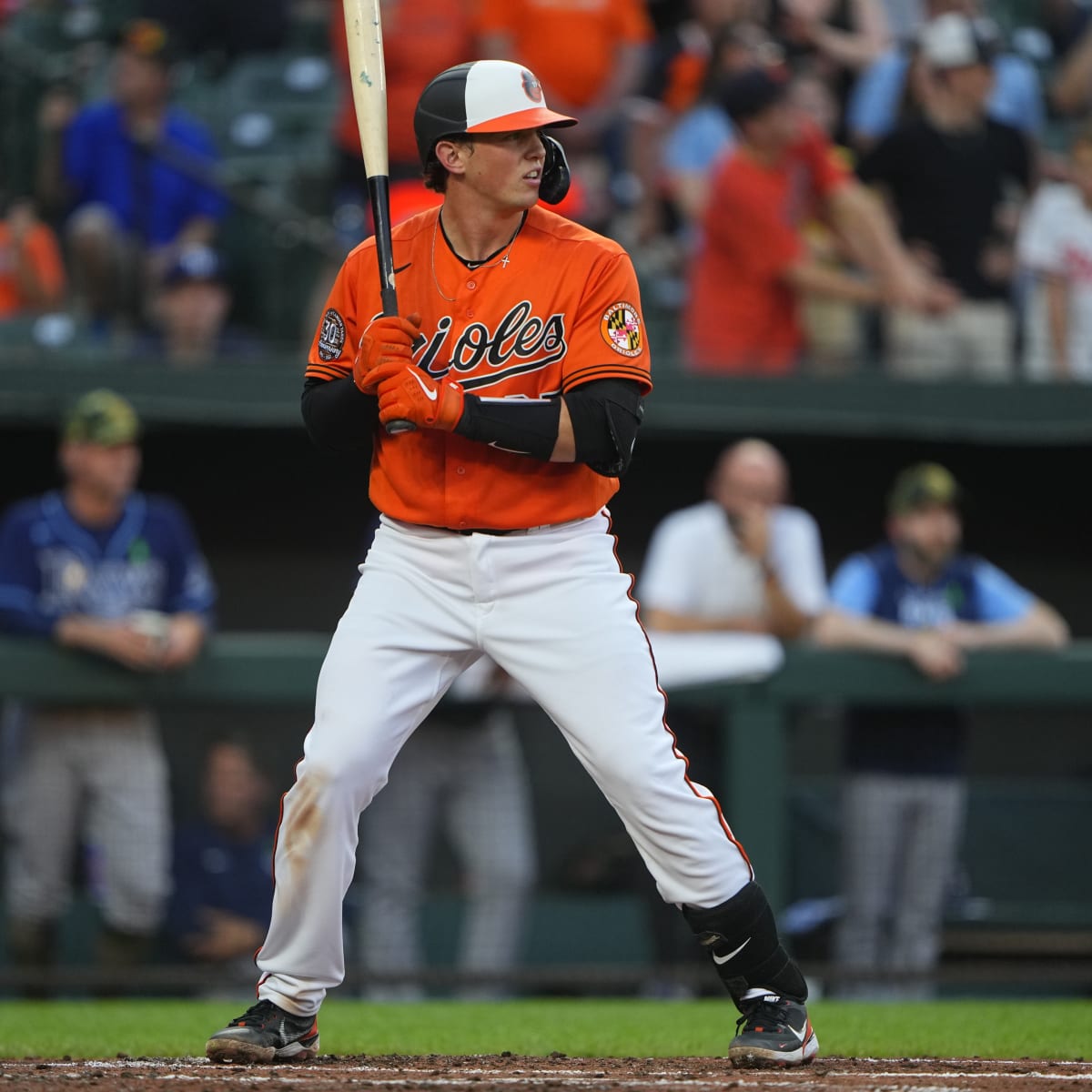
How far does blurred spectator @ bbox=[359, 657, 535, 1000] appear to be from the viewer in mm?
5773

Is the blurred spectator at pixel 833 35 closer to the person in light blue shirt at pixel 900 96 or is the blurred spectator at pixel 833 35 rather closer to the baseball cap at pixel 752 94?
the person in light blue shirt at pixel 900 96

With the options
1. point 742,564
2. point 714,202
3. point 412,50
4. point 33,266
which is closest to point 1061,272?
point 714,202

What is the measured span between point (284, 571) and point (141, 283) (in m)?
1.69

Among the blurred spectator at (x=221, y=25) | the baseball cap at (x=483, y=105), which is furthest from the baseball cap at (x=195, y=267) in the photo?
the baseball cap at (x=483, y=105)

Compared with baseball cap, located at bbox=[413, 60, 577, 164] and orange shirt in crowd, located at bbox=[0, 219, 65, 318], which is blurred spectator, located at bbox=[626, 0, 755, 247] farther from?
baseball cap, located at bbox=[413, 60, 577, 164]

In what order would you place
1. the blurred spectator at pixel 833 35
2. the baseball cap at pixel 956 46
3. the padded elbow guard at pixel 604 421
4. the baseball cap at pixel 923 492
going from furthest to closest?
the blurred spectator at pixel 833 35 < the baseball cap at pixel 956 46 < the baseball cap at pixel 923 492 < the padded elbow guard at pixel 604 421

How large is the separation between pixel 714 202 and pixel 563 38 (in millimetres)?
1261

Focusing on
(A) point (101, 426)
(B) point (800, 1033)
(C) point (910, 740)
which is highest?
(A) point (101, 426)

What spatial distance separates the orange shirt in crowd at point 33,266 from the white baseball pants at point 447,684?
4360 millimetres

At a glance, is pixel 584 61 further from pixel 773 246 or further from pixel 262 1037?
pixel 262 1037

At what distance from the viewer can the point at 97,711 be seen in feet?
19.2

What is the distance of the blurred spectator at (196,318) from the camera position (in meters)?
7.52

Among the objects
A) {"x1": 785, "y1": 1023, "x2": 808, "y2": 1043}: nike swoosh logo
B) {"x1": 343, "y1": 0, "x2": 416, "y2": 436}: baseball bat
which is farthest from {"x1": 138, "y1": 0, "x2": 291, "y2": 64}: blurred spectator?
{"x1": 785, "y1": 1023, "x2": 808, "y2": 1043}: nike swoosh logo

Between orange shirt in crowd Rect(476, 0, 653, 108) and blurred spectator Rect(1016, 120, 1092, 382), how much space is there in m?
2.02
